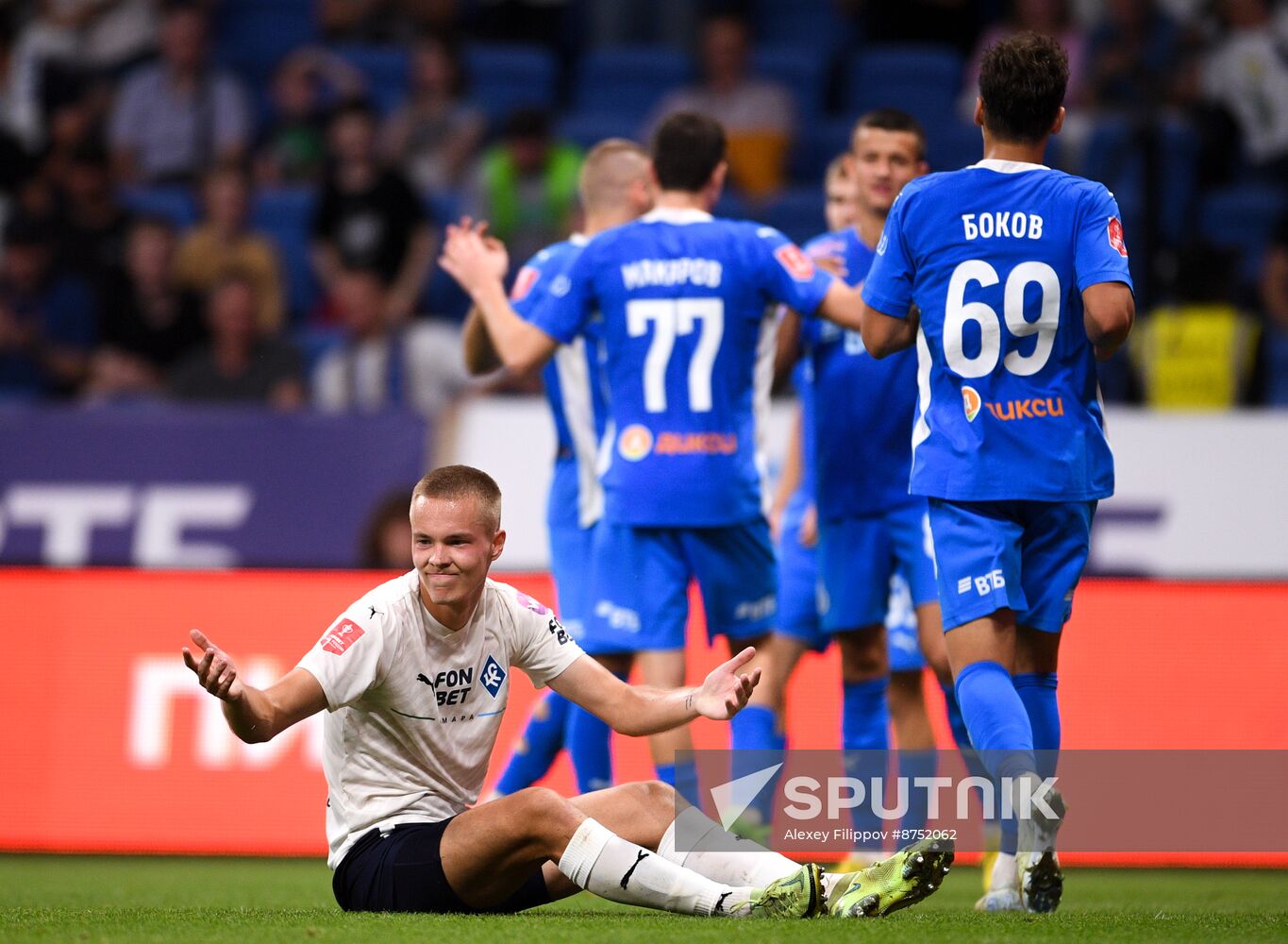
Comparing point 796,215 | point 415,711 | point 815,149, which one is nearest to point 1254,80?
point 815,149

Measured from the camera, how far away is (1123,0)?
12117mm

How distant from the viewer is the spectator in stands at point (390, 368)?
1034 cm

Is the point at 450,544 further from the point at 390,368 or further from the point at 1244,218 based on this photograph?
the point at 1244,218

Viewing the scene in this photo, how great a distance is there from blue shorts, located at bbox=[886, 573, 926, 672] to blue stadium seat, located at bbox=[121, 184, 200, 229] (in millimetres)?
7238

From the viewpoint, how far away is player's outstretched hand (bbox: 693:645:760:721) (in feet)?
13.4

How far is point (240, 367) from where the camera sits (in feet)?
34.1

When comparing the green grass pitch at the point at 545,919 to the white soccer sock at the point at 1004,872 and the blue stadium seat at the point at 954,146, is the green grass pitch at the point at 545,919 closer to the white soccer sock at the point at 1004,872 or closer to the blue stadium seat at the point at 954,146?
the white soccer sock at the point at 1004,872

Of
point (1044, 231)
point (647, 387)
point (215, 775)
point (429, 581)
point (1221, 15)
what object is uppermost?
point (1221, 15)

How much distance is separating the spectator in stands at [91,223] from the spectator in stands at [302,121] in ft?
3.82

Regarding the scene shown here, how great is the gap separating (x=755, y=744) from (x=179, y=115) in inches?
327

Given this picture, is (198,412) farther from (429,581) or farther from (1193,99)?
(1193,99)

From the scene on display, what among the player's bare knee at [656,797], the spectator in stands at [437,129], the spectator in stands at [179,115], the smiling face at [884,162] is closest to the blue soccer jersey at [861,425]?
the smiling face at [884,162]

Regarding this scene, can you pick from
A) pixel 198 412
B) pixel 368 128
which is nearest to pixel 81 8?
pixel 368 128

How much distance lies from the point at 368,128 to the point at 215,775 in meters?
5.61
